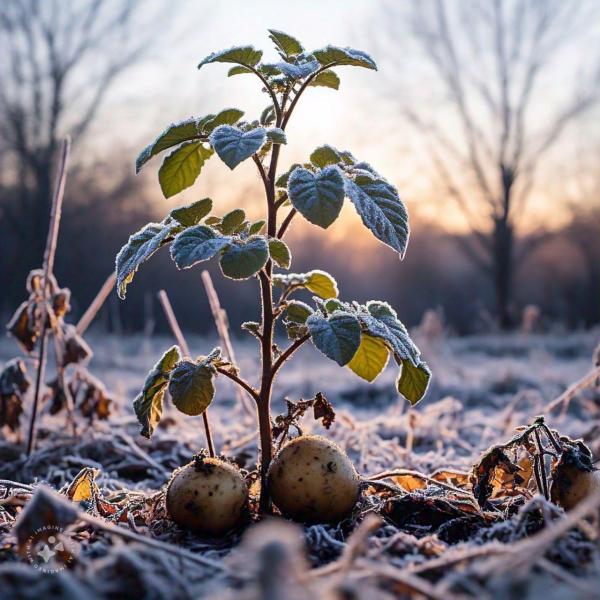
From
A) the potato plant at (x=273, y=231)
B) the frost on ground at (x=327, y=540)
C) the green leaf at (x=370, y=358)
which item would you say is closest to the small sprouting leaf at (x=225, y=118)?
the potato plant at (x=273, y=231)

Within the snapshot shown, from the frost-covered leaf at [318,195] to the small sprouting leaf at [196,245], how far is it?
174 mm

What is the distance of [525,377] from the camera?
204 inches

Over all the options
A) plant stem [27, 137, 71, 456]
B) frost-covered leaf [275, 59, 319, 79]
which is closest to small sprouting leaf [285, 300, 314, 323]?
frost-covered leaf [275, 59, 319, 79]

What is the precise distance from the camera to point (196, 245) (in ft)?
4.23

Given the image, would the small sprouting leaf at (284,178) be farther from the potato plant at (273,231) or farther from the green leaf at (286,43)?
the green leaf at (286,43)

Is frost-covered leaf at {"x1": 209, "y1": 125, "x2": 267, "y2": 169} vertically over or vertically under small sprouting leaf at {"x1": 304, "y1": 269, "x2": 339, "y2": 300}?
over

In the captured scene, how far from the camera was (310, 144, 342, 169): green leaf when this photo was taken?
56.4 inches

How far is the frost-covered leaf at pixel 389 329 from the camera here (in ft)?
4.45

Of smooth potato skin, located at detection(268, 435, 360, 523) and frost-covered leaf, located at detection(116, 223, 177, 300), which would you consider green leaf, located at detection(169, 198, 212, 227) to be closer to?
frost-covered leaf, located at detection(116, 223, 177, 300)

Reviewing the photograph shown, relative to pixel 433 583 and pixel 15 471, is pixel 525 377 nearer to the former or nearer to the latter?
pixel 15 471

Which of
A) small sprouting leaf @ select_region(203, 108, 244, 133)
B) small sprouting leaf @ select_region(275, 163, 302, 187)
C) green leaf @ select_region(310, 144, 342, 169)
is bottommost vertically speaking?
small sprouting leaf @ select_region(275, 163, 302, 187)

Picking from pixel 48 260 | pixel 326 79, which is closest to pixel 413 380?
pixel 326 79

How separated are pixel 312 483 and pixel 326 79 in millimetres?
897

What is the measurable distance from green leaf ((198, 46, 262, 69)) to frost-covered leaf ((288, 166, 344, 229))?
318mm
